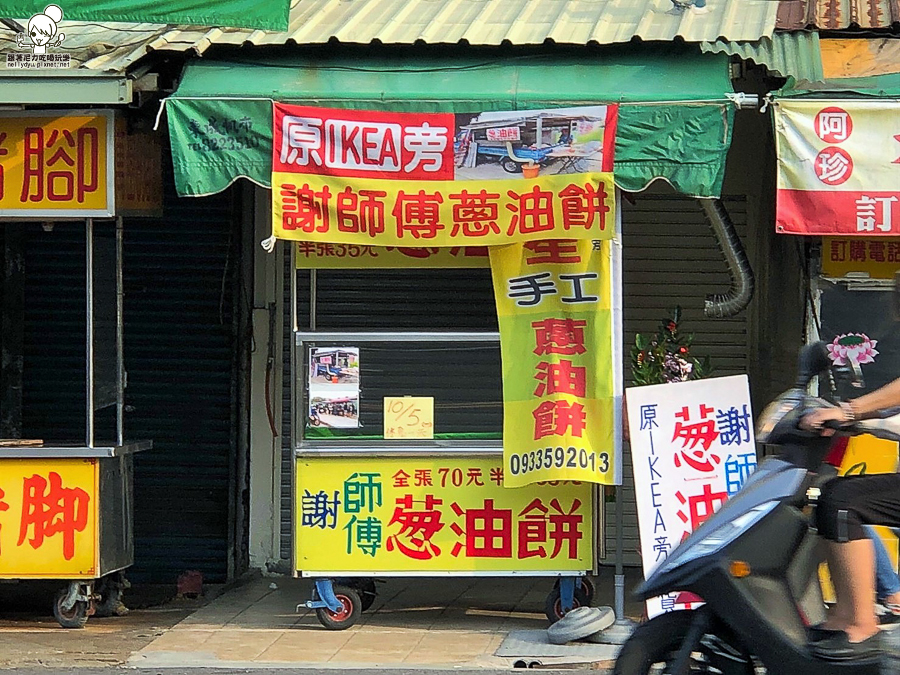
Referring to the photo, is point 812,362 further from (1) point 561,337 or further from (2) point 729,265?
(2) point 729,265

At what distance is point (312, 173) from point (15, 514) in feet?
8.78

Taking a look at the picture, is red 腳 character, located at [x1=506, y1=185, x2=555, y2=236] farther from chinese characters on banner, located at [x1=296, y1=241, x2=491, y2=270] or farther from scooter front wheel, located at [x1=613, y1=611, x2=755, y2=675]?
scooter front wheel, located at [x1=613, y1=611, x2=755, y2=675]

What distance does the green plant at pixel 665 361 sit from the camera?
7.92 m

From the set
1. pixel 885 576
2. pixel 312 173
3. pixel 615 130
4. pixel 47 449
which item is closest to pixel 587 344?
pixel 615 130

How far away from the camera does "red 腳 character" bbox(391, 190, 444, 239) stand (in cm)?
753

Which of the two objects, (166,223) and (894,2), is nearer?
(894,2)

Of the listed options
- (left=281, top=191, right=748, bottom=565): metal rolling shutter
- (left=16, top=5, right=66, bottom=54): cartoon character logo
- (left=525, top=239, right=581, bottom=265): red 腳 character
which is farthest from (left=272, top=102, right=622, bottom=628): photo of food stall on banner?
(left=281, top=191, right=748, bottom=565): metal rolling shutter

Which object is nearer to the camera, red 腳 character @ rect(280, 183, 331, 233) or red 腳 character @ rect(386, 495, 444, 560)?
red 腳 character @ rect(280, 183, 331, 233)

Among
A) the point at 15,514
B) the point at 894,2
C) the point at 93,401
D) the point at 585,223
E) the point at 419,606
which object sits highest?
the point at 894,2

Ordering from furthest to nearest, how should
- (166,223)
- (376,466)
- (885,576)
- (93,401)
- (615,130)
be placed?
(166,223)
(93,401)
(376,466)
(615,130)
(885,576)

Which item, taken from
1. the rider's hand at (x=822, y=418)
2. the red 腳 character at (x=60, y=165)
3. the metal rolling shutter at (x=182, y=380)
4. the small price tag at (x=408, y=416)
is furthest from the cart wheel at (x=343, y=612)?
the rider's hand at (x=822, y=418)

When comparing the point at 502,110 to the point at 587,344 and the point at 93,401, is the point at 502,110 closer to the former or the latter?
the point at 587,344

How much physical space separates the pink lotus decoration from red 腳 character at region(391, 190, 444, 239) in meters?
2.49

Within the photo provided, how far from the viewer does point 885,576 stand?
5.32 meters
